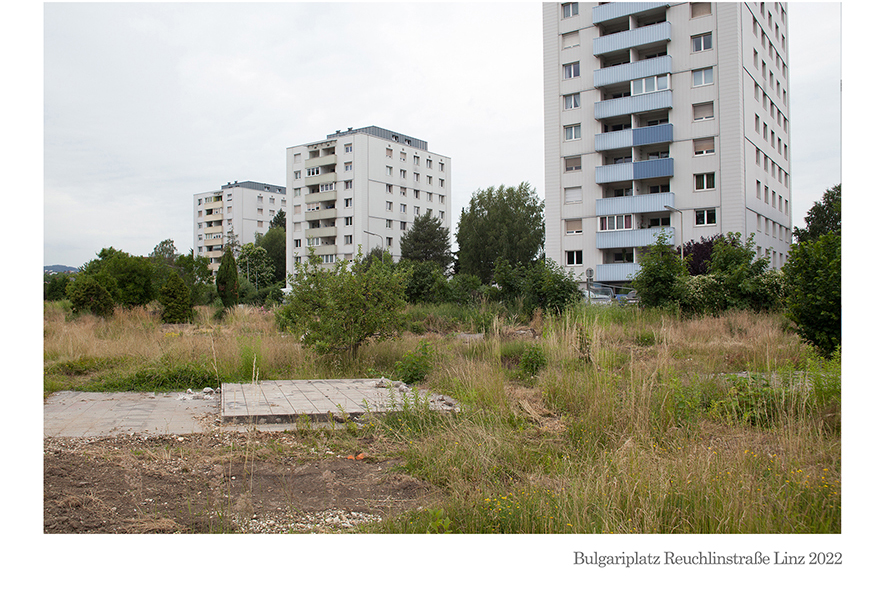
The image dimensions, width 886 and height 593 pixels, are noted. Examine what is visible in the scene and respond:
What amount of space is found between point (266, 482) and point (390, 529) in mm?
1455

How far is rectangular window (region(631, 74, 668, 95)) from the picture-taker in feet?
121

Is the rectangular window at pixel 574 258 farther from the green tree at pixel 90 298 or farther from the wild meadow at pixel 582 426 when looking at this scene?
the green tree at pixel 90 298

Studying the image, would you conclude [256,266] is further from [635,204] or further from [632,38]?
[632,38]

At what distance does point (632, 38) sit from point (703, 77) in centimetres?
544

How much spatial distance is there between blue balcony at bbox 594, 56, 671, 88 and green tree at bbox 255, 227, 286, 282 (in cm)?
4653

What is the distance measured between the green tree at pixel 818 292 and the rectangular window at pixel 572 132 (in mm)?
34538

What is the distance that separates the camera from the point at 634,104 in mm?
37750

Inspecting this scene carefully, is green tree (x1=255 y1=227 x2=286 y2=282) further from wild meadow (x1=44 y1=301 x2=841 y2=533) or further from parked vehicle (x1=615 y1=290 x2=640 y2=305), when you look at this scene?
wild meadow (x1=44 y1=301 x2=841 y2=533)

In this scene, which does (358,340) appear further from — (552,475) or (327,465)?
(552,475)

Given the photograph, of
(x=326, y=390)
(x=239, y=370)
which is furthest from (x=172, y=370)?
(x=326, y=390)

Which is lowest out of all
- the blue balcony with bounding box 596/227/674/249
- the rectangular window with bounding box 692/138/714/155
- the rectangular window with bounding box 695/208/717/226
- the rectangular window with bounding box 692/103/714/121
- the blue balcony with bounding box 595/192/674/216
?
the blue balcony with bounding box 596/227/674/249

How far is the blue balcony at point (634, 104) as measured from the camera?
36719 millimetres

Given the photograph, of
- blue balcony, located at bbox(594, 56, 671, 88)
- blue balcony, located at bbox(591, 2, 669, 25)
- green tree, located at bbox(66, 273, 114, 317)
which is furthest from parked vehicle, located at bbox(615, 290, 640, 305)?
blue balcony, located at bbox(591, 2, 669, 25)

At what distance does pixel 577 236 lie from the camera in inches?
1586
